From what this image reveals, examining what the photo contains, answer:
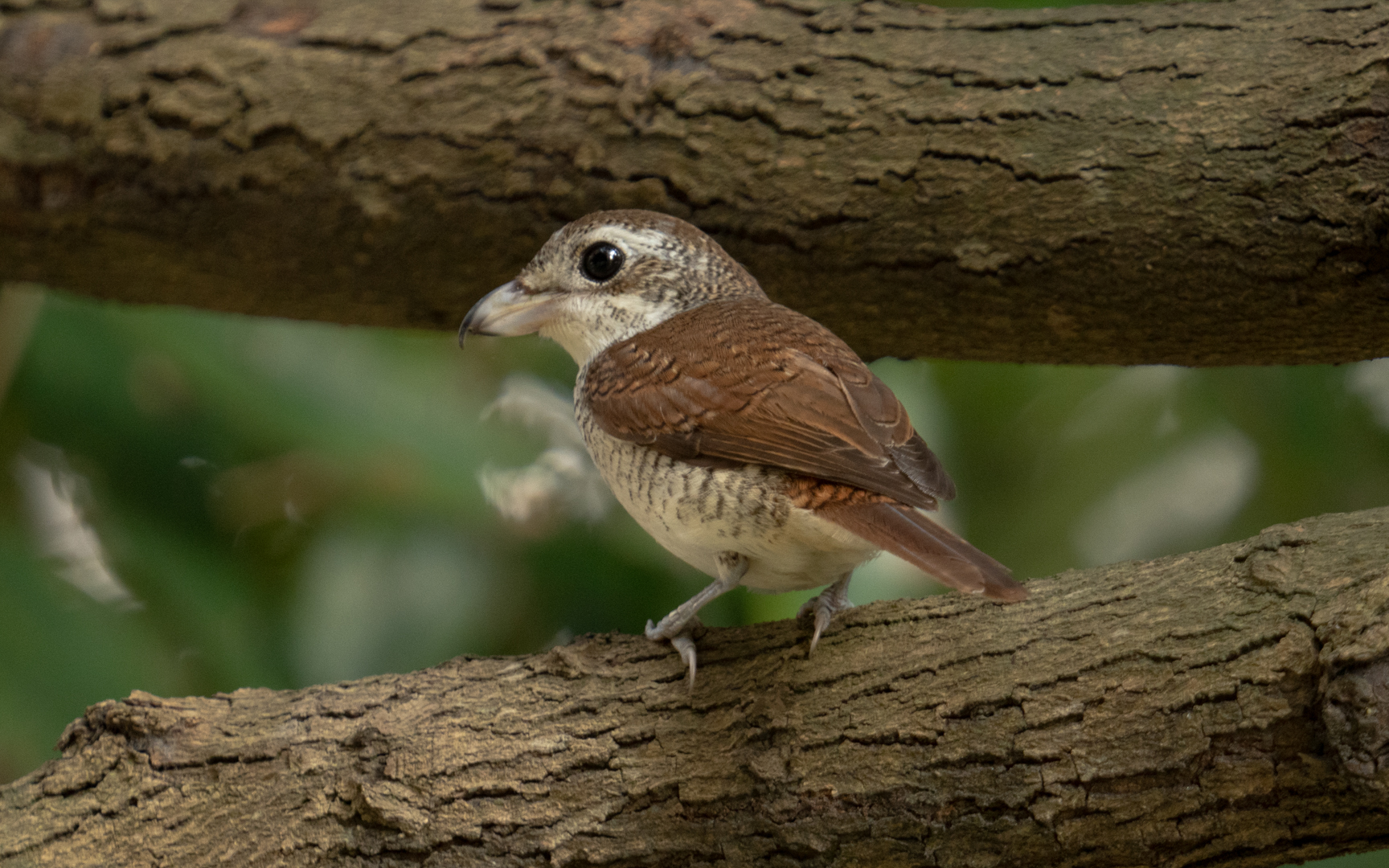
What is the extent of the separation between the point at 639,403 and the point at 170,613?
203 cm

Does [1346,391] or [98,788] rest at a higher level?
[1346,391]

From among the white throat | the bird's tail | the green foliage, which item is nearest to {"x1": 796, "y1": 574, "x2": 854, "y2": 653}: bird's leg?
the bird's tail

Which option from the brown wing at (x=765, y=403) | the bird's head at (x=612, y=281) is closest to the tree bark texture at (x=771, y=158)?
the bird's head at (x=612, y=281)

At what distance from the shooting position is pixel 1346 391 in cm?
396

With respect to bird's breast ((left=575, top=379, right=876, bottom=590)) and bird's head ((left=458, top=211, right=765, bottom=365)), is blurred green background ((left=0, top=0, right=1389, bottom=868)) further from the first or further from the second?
bird's breast ((left=575, top=379, right=876, bottom=590))

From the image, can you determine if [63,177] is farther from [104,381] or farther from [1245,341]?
[1245,341]

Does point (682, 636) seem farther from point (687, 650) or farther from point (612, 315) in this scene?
point (612, 315)

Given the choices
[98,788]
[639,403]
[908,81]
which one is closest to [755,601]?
[639,403]

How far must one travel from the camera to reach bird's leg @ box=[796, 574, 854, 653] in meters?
2.33

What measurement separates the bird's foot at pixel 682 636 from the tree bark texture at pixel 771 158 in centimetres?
122

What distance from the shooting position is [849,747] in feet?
7.02

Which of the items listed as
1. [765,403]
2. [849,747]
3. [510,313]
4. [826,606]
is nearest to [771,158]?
[510,313]

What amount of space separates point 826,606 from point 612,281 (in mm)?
1084

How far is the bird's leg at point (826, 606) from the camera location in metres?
2.33
